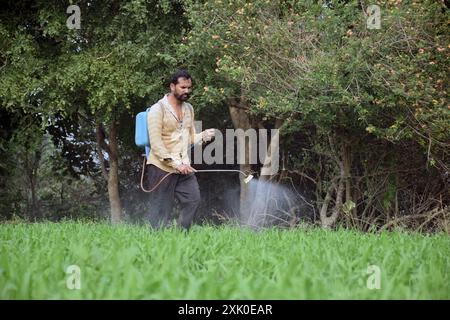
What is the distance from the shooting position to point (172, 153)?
20.7 feet

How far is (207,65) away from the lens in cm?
1011

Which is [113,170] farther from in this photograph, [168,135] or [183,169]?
[183,169]

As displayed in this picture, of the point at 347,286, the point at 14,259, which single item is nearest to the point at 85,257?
the point at 14,259

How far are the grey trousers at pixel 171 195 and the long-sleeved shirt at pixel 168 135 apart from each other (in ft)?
0.35

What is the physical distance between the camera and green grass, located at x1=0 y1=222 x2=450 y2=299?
2990mm

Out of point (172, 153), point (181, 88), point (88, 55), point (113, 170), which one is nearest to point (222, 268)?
point (172, 153)

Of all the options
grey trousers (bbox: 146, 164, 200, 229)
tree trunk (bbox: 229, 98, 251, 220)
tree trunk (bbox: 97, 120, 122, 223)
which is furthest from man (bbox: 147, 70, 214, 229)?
tree trunk (bbox: 97, 120, 122, 223)

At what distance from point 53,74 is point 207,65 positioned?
9.79 ft

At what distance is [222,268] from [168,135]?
285cm

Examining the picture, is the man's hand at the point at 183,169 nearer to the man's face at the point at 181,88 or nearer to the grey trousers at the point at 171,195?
the grey trousers at the point at 171,195

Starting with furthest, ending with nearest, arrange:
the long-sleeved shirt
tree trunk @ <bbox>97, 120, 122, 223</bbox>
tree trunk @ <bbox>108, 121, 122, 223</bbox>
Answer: tree trunk @ <bbox>108, 121, 122, 223</bbox>
tree trunk @ <bbox>97, 120, 122, 223</bbox>
the long-sleeved shirt

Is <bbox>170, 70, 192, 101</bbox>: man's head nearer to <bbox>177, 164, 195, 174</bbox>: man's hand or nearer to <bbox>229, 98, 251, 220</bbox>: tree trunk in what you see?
<bbox>177, 164, 195, 174</bbox>: man's hand

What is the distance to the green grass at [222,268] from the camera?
9.81ft

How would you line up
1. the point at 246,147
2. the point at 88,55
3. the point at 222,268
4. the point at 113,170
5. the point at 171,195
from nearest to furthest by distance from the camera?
the point at 222,268 → the point at 171,195 → the point at 88,55 → the point at 246,147 → the point at 113,170
